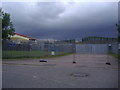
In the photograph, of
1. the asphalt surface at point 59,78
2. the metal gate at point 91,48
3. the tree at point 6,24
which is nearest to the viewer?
the asphalt surface at point 59,78

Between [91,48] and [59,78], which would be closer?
Result: [59,78]

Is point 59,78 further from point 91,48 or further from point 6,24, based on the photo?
point 91,48

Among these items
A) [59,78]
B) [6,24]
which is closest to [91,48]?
[6,24]

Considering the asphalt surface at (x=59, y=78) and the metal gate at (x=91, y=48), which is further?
the metal gate at (x=91, y=48)

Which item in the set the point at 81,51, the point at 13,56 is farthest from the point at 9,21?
the point at 81,51

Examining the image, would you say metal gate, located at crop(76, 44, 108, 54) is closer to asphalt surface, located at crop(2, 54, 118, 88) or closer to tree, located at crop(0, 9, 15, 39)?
tree, located at crop(0, 9, 15, 39)

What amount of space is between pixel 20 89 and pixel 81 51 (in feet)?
122

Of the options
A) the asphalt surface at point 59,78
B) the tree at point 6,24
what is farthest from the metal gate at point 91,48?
the asphalt surface at point 59,78

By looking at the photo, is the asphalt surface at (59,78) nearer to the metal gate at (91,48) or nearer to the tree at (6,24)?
the tree at (6,24)

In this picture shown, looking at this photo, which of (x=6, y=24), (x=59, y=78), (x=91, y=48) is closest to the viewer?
(x=59, y=78)

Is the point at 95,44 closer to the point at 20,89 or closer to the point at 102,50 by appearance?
the point at 102,50

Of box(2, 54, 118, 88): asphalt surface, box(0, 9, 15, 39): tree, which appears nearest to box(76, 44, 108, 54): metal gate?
box(0, 9, 15, 39): tree

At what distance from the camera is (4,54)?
20125mm

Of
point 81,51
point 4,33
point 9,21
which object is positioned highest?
point 9,21
